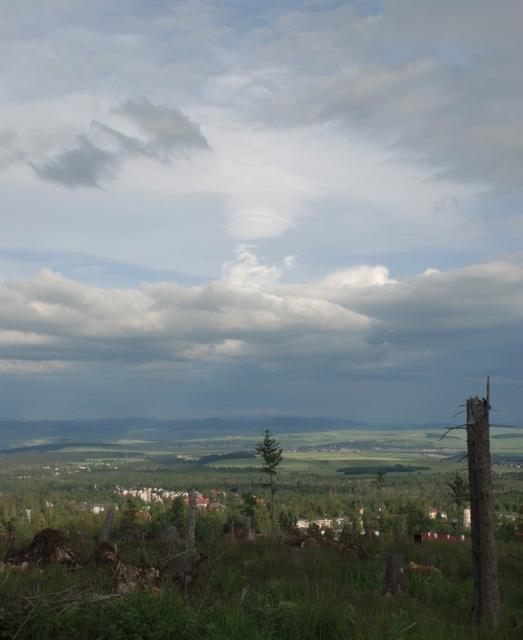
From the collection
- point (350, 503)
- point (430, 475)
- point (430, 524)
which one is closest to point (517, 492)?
point (350, 503)

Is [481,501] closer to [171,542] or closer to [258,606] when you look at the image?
[258,606]

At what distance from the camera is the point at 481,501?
9.66 metres

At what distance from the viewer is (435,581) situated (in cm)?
1197

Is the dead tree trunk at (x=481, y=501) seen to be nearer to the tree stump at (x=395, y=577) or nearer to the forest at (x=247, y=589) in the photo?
the forest at (x=247, y=589)

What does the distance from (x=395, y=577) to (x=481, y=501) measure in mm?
2237

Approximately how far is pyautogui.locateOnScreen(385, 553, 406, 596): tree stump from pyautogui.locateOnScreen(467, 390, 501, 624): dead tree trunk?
139 centimetres

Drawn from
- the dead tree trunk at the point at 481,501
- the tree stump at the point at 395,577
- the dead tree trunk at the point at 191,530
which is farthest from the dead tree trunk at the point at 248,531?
the dead tree trunk at the point at 481,501

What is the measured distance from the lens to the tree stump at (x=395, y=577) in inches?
407

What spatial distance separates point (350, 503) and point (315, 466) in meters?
102

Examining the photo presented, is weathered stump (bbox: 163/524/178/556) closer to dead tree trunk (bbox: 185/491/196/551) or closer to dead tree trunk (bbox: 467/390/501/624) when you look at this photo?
dead tree trunk (bbox: 185/491/196/551)

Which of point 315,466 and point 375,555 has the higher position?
point 375,555

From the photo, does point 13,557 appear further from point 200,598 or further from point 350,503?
point 350,503

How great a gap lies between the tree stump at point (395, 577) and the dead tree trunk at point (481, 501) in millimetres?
1387

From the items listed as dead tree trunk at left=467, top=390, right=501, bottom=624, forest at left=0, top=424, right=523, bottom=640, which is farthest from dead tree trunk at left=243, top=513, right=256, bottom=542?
dead tree trunk at left=467, top=390, right=501, bottom=624
